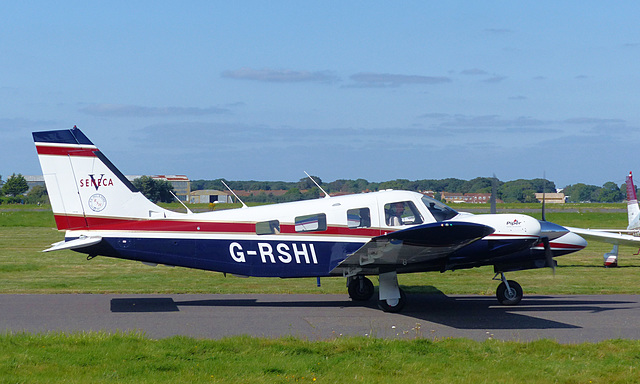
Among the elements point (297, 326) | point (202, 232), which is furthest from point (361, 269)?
point (202, 232)

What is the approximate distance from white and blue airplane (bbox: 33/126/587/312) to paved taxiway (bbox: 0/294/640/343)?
36.2 inches

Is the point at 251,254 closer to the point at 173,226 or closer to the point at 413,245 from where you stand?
the point at 173,226

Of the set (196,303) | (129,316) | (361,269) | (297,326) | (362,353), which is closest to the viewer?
(362,353)

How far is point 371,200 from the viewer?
13.1 metres

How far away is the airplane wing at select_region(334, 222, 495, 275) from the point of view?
1073 centimetres

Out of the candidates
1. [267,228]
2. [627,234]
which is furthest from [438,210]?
[627,234]

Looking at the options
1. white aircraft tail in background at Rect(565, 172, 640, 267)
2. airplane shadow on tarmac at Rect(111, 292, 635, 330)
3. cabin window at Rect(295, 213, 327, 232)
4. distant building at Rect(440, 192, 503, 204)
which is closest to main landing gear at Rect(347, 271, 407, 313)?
airplane shadow on tarmac at Rect(111, 292, 635, 330)

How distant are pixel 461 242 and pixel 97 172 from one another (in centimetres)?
766

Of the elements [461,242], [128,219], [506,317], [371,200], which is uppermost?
[128,219]

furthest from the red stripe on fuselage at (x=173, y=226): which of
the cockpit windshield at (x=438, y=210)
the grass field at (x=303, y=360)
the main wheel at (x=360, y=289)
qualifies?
the grass field at (x=303, y=360)

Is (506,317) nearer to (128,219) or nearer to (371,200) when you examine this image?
(371,200)

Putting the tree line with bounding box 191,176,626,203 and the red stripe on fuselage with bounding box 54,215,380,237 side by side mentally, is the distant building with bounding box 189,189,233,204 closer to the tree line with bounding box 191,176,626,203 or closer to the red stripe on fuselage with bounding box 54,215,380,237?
the tree line with bounding box 191,176,626,203

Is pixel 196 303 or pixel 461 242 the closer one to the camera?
pixel 461 242

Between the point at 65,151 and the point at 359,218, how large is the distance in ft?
20.7
